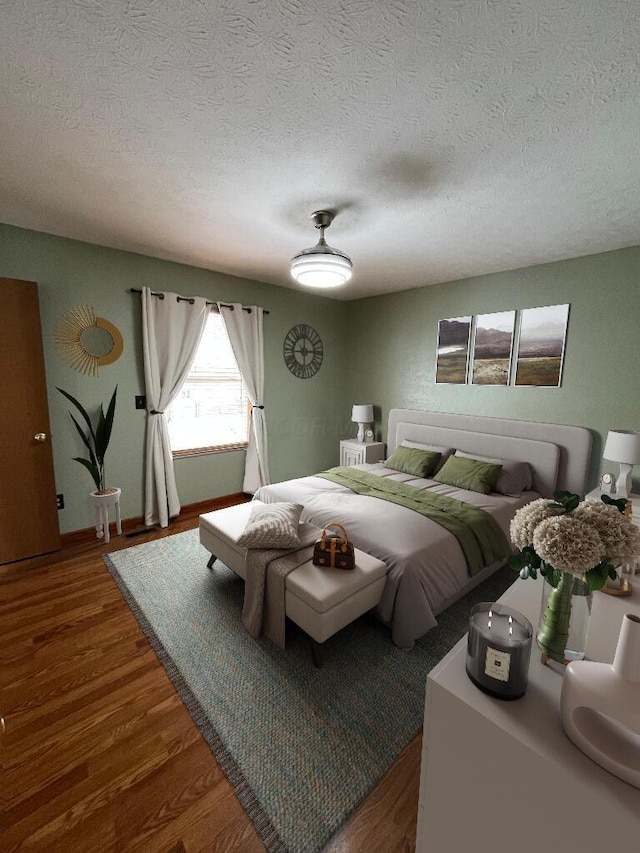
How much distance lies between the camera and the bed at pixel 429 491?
1.97 m

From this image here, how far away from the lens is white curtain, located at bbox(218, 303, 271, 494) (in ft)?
12.6

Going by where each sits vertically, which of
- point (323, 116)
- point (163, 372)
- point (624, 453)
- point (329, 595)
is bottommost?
point (329, 595)

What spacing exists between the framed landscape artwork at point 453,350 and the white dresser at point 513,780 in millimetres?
3193

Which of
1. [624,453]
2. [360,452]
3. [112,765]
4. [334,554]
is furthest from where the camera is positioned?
[360,452]

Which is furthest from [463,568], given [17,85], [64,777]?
[17,85]

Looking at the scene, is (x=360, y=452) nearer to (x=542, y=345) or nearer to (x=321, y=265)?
(x=542, y=345)

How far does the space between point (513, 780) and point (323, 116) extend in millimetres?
2137

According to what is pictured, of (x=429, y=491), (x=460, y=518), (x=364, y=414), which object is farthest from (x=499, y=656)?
(x=364, y=414)

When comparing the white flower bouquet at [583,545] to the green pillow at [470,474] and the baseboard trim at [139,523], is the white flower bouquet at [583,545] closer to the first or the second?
the green pillow at [470,474]

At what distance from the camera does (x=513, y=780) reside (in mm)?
726

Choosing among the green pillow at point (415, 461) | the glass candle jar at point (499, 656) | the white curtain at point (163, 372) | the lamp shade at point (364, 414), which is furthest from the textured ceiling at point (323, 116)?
the lamp shade at point (364, 414)

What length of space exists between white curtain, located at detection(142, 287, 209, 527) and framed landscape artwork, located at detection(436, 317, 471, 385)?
8.45ft

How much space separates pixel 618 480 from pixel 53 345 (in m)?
4.56

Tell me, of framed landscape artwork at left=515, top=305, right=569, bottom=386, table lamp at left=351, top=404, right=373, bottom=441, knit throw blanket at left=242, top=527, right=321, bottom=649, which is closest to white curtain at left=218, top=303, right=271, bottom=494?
table lamp at left=351, top=404, right=373, bottom=441
